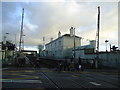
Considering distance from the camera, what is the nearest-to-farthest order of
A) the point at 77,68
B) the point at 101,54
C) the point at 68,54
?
the point at 77,68
the point at 101,54
the point at 68,54

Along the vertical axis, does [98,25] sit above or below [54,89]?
above

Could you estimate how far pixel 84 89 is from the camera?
12297 millimetres

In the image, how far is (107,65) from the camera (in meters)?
40.6

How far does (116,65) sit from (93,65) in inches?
161

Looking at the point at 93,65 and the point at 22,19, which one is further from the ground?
the point at 22,19

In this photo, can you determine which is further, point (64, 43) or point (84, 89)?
point (64, 43)

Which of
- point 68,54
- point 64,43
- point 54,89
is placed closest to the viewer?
point 54,89

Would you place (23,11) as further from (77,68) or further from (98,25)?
(77,68)

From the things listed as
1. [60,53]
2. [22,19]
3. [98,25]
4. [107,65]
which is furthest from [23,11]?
[60,53]

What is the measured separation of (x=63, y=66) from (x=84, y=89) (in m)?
17.9

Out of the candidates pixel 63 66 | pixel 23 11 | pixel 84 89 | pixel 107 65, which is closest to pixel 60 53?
pixel 23 11

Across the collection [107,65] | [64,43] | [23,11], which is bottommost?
[107,65]

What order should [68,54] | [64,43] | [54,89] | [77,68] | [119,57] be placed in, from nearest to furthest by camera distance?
[54,89] < [77,68] < [119,57] < [68,54] < [64,43]

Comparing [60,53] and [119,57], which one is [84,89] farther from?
[60,53]
